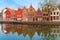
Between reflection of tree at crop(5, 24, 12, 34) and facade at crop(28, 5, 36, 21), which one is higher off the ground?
facade at crop(28, 5, 36, 21)

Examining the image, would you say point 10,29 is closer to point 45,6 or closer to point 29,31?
point 29,31

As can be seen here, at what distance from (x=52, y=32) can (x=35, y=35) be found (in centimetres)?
21

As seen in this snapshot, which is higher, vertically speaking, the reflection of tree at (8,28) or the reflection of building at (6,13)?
the reflection of building at (6,13)

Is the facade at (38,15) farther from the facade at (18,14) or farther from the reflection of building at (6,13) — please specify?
the reflection of building at (6,13)

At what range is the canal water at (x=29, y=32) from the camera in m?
2.63

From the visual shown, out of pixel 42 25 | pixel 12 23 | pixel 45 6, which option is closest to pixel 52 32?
pixel 42 25

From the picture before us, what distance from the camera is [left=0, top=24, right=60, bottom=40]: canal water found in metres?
2.63

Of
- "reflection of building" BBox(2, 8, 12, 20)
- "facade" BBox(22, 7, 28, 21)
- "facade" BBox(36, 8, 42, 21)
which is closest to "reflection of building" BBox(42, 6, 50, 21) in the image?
"facade" BBox(36, 8, 42, 21)

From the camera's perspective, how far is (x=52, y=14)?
2.66m

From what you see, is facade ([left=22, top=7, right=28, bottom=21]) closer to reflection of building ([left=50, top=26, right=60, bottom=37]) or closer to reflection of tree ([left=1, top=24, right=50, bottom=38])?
reflection of tree ([left=1, top=24, right=50, bottom=38])

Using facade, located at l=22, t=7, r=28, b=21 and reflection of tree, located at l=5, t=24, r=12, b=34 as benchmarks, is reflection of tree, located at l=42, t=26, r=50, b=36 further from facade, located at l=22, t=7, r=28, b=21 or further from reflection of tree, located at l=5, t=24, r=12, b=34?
reflection of tree, located at l=5, t=24, r=12, b=34

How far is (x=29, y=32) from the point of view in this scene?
8.77 feet

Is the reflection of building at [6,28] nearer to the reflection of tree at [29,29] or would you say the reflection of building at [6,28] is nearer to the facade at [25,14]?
the reflection of tree at [29,29]

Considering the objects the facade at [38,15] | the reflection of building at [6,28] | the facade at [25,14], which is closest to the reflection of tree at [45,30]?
the facade at [38,15]
